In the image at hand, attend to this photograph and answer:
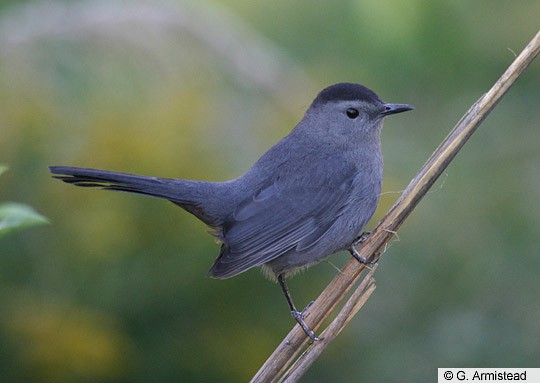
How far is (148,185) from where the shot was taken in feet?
11.4

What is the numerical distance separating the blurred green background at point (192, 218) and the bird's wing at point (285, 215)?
524 millimetres

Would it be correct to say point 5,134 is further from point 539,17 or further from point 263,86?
point 539,17

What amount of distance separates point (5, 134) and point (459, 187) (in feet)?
8.46

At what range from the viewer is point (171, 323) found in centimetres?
407

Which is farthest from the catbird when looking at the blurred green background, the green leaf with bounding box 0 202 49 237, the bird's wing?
the green leaf with bounding box 0 202 49 237

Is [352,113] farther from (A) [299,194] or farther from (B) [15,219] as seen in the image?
(B) [15,219]

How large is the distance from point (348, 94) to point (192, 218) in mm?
993

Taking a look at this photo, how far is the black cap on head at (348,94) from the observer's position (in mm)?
3824

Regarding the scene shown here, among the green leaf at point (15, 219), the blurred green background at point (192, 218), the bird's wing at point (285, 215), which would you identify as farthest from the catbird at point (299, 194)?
the green leaf at point (15, 219)

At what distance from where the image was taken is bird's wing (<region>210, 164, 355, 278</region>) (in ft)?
11.7

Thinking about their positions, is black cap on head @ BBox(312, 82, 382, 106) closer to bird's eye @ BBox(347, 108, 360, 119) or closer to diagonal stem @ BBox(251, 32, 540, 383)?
bird's eye @ BBox(347, 108, 360, 119)

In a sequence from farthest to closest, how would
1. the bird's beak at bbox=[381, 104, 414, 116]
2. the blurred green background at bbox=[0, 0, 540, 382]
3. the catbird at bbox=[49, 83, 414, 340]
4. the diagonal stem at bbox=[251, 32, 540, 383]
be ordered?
the blurred green background at bbox=[0, 0, 540, 382] → the bird's beak at bbox=[381, 104, 414, 116] → the catbird at bbox=[49, 83, 414, 340] → the diagonal stem at bbox=[251, 32, 540, 383]

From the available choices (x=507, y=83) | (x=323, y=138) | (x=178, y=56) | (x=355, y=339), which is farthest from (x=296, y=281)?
(x=507, y=83)

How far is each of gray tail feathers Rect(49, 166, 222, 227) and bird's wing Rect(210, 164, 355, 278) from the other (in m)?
0.13
